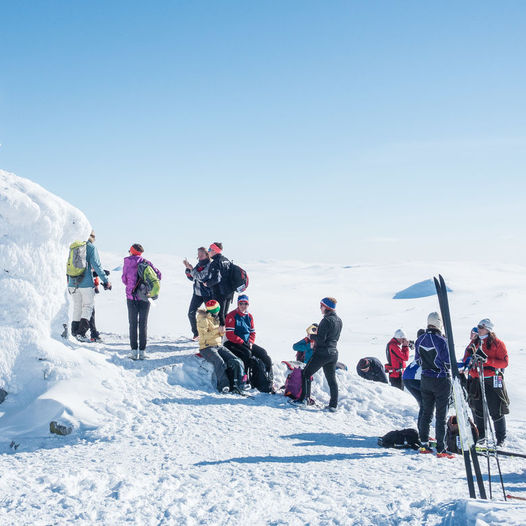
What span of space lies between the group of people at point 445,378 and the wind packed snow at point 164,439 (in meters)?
0.60

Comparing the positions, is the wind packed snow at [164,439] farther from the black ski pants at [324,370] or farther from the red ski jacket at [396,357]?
the red ski jacket at [396,357]

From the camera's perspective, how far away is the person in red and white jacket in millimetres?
8367

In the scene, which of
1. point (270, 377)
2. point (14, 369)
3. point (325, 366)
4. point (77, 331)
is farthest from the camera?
point (77, 331)

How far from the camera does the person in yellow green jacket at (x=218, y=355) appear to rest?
782 centimetres

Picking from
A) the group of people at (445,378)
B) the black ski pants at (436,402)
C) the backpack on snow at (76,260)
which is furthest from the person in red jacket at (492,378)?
the backpack on snow at (76,260)

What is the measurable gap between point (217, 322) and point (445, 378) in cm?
404

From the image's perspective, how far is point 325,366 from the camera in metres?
7.55

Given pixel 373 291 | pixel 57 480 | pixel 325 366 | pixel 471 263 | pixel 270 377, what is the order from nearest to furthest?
pixel 57 480 < pixel 325 366 < pixel 270 377 < pixel 373 291 < pixel 471 263

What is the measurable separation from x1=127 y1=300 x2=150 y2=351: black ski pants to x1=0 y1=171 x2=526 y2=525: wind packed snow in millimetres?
416

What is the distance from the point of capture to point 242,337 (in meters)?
8.49

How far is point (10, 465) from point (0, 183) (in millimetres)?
4383

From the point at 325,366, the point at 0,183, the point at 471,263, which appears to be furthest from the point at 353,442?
the point at 471,263

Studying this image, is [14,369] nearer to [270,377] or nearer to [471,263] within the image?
[270,377]

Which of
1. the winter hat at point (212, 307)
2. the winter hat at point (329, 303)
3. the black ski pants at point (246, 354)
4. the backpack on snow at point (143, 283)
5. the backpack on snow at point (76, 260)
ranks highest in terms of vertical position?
the backpack on snow at point (76, 260)
